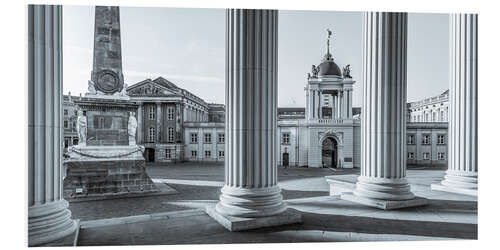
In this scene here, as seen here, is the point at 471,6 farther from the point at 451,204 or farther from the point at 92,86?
the point at 92,86

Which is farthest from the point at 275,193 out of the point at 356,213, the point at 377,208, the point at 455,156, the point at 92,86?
the point at 92,86

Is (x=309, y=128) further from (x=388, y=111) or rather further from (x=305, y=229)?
(x=305, y=229)

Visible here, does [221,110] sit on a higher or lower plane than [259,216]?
higher

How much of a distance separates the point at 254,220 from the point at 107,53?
48.4ft

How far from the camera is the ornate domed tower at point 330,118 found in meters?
43.5

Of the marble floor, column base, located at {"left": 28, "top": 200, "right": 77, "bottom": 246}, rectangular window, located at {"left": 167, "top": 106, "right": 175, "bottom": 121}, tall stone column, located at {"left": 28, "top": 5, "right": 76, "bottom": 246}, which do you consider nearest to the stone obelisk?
the marble floor

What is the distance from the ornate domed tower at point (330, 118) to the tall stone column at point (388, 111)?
34681 mm

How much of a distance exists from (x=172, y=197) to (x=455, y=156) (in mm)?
14929

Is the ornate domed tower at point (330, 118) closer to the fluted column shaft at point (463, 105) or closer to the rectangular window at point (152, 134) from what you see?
the rectangular window at point (152, 134)

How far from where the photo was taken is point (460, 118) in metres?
11.3

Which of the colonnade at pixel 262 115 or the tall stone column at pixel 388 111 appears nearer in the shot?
the colonnade at pixel 262 115

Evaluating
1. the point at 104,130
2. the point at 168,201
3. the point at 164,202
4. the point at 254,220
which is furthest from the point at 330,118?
the point at 254,220

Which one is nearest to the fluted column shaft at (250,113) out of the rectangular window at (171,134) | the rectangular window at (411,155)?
the rectangular window at (411,155)

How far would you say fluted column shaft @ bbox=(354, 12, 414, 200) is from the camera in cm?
918
